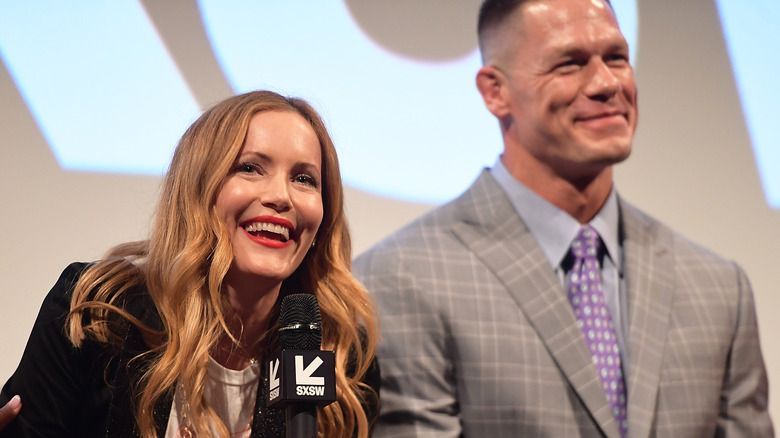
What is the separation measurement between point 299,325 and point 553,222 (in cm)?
112

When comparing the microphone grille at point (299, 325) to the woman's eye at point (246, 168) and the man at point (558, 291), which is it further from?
the man at point (558, 291)

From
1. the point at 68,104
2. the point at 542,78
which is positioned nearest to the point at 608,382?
the point at 542,78

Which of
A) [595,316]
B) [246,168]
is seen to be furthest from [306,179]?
[595,316]

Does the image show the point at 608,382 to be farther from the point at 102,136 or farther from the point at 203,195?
the point at 102,136

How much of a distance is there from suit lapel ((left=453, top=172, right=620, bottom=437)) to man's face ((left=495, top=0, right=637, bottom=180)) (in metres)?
0.18

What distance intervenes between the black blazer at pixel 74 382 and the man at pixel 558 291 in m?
0.52

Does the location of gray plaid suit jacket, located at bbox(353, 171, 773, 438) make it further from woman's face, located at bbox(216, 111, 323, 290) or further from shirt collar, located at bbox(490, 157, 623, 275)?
woman's face, located at bbox(216, 111, 323, 290)

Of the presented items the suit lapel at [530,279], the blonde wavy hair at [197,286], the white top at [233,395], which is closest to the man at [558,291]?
the suit lapel at [530,279]

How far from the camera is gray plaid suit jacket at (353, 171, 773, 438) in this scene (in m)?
2.31

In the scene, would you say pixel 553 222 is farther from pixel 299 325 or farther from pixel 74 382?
pixel 74 382

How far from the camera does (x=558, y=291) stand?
2.42 meters

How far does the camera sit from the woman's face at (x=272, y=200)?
2.02 meters

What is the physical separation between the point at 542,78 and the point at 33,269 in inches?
54.7

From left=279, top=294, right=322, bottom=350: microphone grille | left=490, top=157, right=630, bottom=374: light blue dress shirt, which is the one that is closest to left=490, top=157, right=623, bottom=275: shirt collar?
left=490, top=157, right=630, bottom=374: light blue dress shirt
